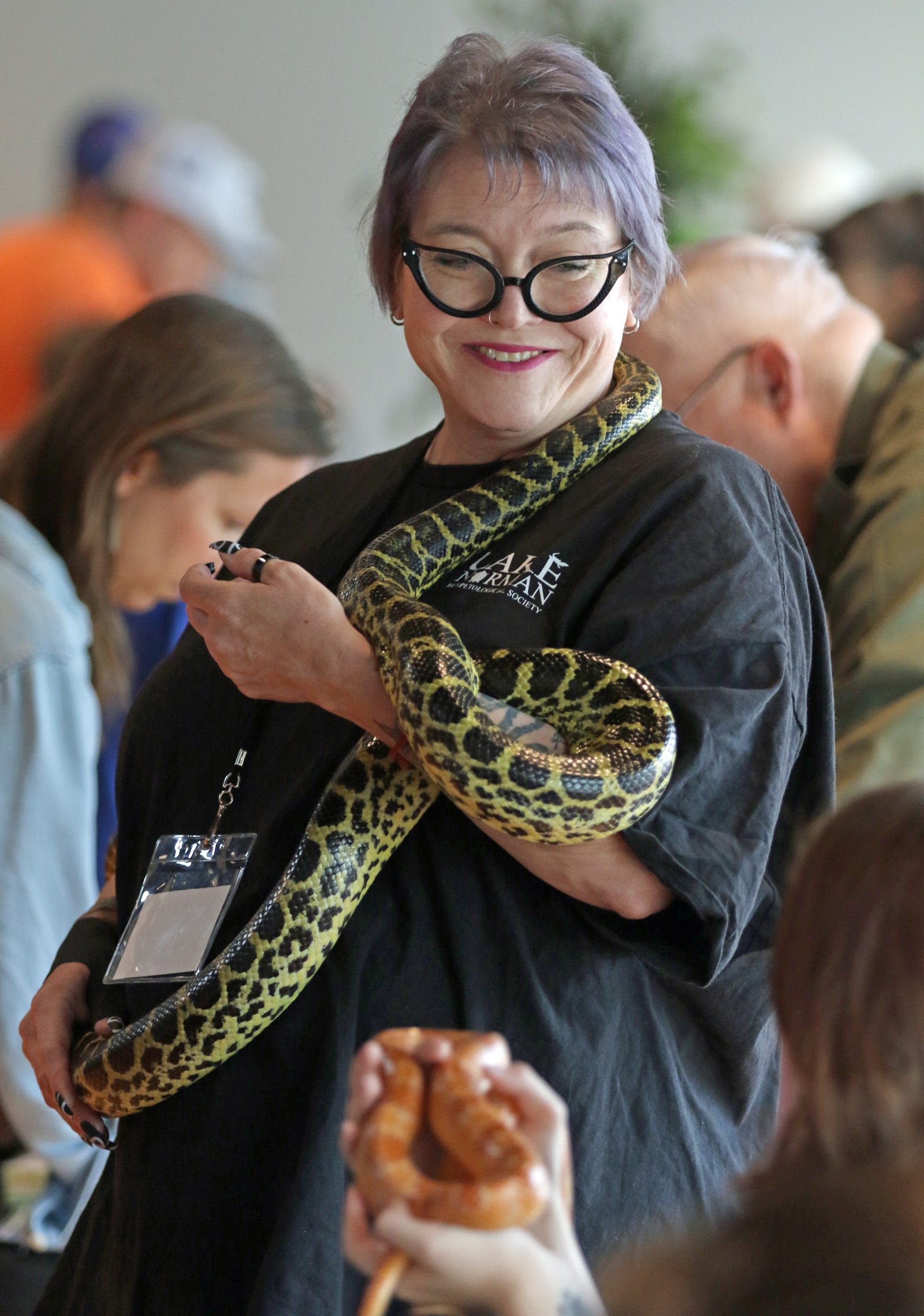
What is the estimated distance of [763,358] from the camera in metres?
3.24

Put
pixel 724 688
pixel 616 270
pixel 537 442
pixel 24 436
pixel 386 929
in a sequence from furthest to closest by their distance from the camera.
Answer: pixel 24 436
pixel 537 442
pixel 616 270
pixel 386 929
pixel 724 688

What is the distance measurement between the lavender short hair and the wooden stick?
1.40 m

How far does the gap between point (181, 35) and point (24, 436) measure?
4320 mm

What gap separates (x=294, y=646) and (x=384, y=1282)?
0.92 metres

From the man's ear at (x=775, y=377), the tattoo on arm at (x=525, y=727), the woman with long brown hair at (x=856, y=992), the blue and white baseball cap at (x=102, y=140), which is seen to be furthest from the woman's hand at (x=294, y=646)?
the blue and white baseball cap at (x=102, y=140)

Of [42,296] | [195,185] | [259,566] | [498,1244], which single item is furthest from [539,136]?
[195,185]

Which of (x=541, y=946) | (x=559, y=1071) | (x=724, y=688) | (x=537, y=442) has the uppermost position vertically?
(x=537, y=442)

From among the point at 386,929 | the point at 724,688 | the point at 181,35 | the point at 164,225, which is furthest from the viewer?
the point at 181,35

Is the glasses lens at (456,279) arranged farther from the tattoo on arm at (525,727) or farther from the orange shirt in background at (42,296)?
the orange shirt in background at (42,296)

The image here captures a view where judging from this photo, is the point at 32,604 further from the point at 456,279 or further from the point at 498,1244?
the point at 498,1244

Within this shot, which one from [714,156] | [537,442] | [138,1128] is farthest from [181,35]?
[138,1128]

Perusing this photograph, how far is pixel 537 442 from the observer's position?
202cm

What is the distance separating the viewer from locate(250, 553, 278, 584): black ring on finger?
1.79 meters

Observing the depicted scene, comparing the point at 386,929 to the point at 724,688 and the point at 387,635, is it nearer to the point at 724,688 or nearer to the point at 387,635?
the point at 387,635
